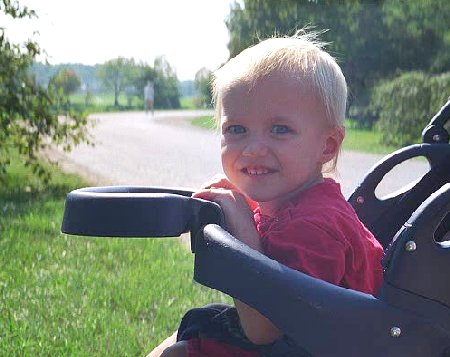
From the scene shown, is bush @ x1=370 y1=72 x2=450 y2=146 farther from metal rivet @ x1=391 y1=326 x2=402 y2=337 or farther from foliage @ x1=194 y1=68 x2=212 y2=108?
metal rivet @ x1=391 y1=326 x2=402 y2=337

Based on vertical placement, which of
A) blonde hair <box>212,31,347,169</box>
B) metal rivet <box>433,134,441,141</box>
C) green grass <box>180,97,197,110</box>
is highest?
blonde hair <box>212,31,347,169</box>

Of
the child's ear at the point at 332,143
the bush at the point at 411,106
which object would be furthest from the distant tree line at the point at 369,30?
the child's ear at the point at 332,143

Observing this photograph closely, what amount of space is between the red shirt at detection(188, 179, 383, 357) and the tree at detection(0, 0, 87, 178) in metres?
5.85

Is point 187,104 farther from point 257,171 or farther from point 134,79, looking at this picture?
point 257,171

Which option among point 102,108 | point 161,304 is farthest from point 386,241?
point 102,108

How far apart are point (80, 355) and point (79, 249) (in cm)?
180

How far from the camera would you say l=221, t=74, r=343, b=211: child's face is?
1.63 metres

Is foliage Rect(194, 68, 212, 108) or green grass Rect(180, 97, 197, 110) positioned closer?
foliage Rect(194, 68, 212, 108)

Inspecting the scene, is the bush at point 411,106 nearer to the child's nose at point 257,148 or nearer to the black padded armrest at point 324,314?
the child's nose at point 257,148

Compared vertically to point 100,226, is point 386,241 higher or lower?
lower

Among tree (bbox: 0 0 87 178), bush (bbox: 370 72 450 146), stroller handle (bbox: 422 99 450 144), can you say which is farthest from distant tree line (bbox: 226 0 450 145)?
stroller handle (bbox: 422 99 450 144)

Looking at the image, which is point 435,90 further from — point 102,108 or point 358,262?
point 102,108

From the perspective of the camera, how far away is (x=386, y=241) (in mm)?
2328

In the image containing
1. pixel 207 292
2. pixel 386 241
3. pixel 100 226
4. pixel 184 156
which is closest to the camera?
pixel 100 226
